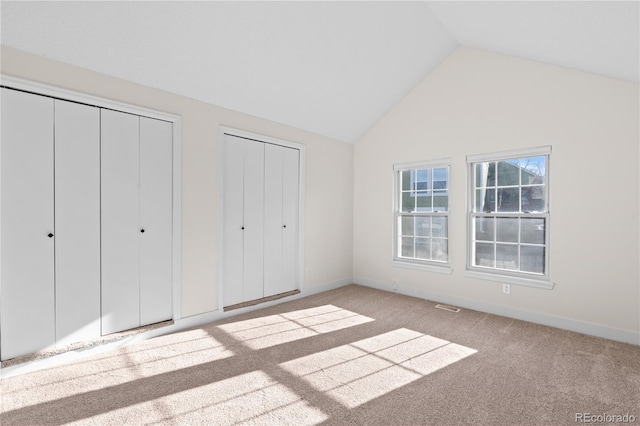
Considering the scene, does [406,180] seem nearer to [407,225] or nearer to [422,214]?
[422,214]

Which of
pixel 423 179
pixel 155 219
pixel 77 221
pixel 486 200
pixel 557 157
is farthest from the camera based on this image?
pixel 423 179

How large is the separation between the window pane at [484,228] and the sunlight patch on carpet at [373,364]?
1647mm

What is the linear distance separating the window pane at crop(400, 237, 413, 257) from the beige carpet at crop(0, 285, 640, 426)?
1486 millimetres

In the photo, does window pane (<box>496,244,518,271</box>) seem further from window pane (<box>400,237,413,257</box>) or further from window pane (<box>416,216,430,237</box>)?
window pane (<box>400,237,413,257</box>)

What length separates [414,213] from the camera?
477 centimetres

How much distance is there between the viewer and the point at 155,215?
320 centimetres

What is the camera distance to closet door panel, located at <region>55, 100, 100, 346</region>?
265 cm

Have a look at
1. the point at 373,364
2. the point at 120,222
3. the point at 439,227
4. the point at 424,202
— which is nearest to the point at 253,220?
the point at 120,222

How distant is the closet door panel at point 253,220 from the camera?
4031 mm

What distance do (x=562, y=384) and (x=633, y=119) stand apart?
260cm

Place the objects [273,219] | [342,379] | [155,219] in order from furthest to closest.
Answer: [273,219]
[155,219]
[342,379]

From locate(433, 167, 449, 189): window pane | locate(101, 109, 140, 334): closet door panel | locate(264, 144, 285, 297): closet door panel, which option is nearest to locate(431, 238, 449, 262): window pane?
locate(433, 167, 449, 189): window pane

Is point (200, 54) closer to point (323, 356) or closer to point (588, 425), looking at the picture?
point (323, 356)

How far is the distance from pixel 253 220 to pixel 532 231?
11.2 ft
